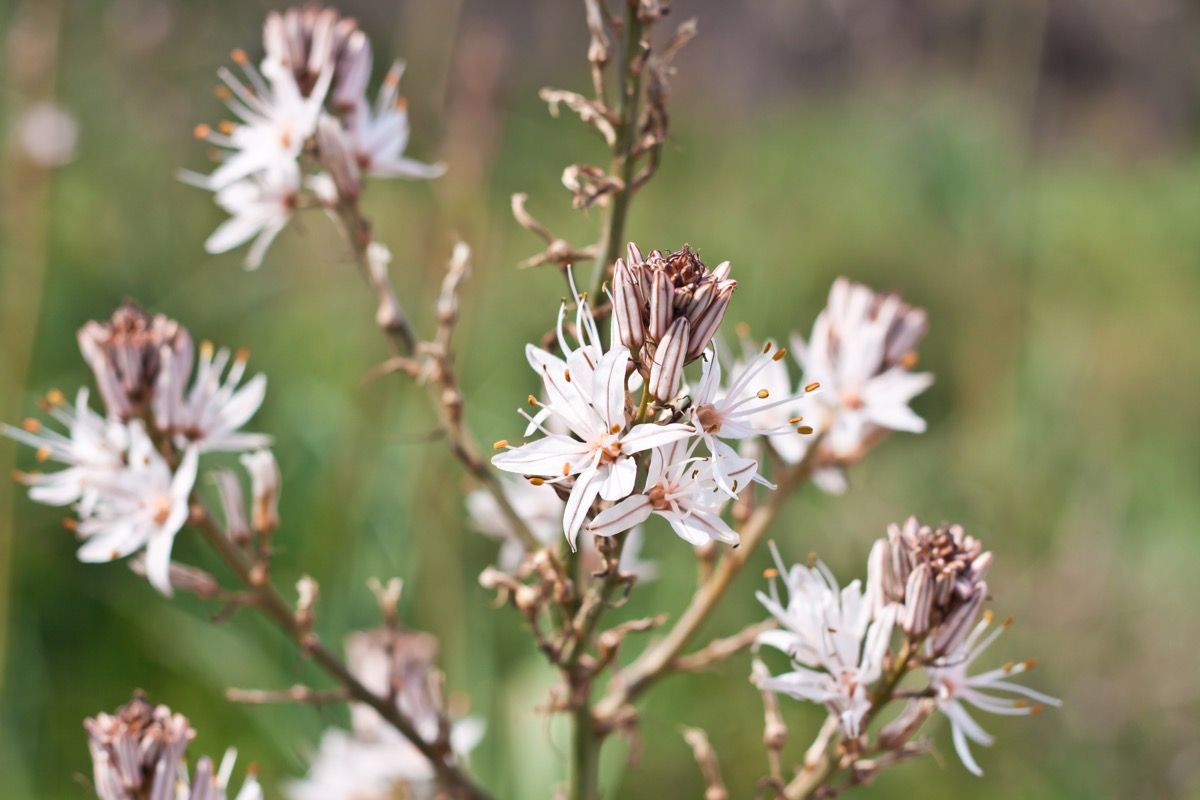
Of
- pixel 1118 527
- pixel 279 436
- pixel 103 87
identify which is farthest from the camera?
pixel 103 87

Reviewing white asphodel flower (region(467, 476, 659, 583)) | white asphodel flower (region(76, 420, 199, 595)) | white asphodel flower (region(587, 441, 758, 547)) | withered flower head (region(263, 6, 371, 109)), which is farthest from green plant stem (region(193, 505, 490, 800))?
withered flower head (region(263, 6, 371, 109))

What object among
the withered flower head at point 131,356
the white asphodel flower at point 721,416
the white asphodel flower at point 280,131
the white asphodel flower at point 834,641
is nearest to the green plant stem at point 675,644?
the white asphodel flower at point 834,641

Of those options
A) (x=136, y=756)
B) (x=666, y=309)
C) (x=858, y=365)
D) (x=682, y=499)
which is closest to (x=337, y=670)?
(x=136, y=756)

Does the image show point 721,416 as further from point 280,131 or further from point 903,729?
point 280,131

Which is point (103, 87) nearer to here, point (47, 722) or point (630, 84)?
point (47, 722)

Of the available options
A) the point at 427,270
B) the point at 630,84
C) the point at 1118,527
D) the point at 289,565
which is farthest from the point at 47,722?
the point at 1118,527
